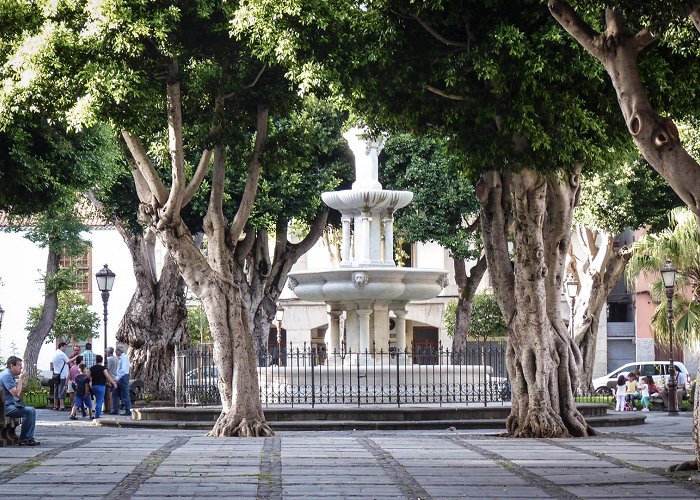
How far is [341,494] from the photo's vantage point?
10328mm

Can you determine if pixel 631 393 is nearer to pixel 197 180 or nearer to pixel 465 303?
pixel 465 303

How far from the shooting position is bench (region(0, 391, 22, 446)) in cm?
1580

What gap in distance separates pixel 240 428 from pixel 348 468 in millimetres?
6484

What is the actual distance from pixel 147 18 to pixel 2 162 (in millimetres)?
5948

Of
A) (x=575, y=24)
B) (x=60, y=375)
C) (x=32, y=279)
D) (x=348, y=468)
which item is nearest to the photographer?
(x=575, y=24)

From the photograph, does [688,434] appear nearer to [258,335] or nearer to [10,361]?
[10,361]

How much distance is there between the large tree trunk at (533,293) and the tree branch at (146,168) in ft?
15.2

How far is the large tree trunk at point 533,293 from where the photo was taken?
58.2 feet

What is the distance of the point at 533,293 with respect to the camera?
58.2 feet

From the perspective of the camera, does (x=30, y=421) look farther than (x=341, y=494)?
Yes

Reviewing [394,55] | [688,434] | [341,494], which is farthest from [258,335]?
[341,494]

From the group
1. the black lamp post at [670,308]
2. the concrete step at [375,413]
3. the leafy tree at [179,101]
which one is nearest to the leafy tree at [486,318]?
the black lamp post at [670,308]

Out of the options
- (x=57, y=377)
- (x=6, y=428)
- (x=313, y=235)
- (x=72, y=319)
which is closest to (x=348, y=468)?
(x=6, y=428)

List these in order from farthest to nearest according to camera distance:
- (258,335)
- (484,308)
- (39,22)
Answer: (484,308), (258,335), (39,22)
